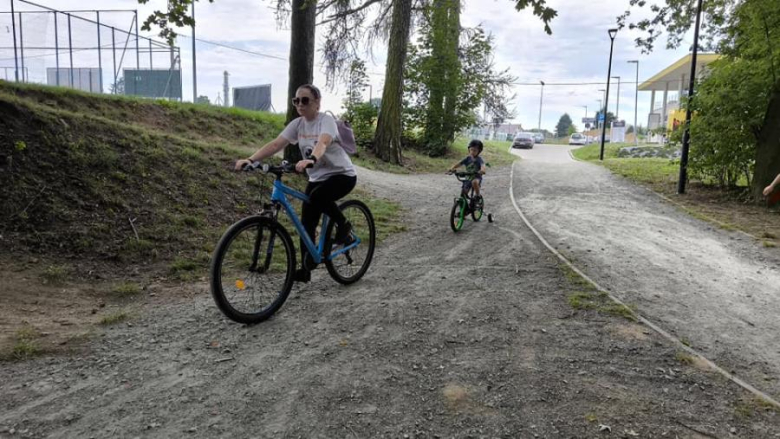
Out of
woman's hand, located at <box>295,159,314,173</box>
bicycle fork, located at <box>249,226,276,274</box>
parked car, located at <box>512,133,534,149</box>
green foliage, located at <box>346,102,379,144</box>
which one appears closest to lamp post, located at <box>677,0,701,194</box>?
green foliage, located at <box>346,102,379,144</box>

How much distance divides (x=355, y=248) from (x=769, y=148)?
11485mm

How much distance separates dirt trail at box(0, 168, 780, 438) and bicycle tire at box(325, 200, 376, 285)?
29 centimetres

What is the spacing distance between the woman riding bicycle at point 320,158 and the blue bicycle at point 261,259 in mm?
107

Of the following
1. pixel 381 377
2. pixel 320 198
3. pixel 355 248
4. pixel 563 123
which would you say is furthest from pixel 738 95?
pixel 563 123

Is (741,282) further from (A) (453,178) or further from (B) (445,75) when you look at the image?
(B) (445,75)

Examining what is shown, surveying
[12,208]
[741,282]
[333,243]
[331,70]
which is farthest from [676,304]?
[331,70]

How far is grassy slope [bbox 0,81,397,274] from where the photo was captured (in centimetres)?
569

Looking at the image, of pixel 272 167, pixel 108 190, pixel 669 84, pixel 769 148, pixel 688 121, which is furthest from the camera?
pixel 669 84

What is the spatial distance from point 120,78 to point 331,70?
8.91 meters

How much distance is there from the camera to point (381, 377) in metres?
3.33

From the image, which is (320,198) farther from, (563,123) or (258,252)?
(563,123)

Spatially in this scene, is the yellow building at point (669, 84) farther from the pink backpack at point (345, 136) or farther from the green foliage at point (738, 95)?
the pink backpack at point (345, 136)

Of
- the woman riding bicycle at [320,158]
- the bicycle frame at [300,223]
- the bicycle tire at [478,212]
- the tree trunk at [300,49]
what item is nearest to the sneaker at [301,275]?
the woman riding bicycle at [320,158]

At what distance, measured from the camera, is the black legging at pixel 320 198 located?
476 cm
